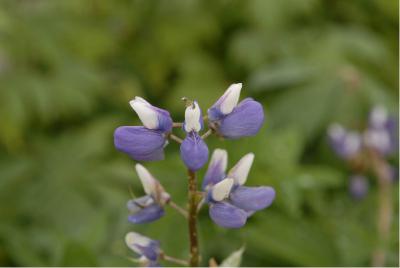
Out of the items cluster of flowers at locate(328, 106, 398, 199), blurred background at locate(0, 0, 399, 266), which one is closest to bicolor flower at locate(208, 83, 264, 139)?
blurred background at locate(0, 0, 399, 266)

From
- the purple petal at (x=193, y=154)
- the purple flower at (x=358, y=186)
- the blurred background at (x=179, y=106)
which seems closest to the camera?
the purple petal at (x=193, y=154)

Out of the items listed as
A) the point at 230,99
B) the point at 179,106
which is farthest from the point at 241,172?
the point at 179,106

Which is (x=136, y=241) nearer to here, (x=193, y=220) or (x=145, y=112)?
(x=193, y=220)

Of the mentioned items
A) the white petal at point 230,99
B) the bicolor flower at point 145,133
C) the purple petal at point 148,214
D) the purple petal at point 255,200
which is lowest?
the purple petal at point 148,214

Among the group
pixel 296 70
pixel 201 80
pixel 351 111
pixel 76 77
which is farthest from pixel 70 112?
pixel 351 111

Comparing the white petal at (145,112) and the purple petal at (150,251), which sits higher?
the white petal at (145,112)

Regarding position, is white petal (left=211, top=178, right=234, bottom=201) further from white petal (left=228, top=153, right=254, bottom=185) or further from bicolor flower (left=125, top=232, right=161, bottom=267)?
bicolor flower (left=125, top=232, right=161, bottom=267)

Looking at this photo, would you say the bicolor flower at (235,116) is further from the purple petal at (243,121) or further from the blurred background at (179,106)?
the blurred background at (179,106)

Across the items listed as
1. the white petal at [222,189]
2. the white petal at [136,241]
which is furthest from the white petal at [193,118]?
the white petal at [136,241]

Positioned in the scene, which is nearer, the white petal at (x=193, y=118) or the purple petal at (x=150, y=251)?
the white petal at (x=193, y=118)
